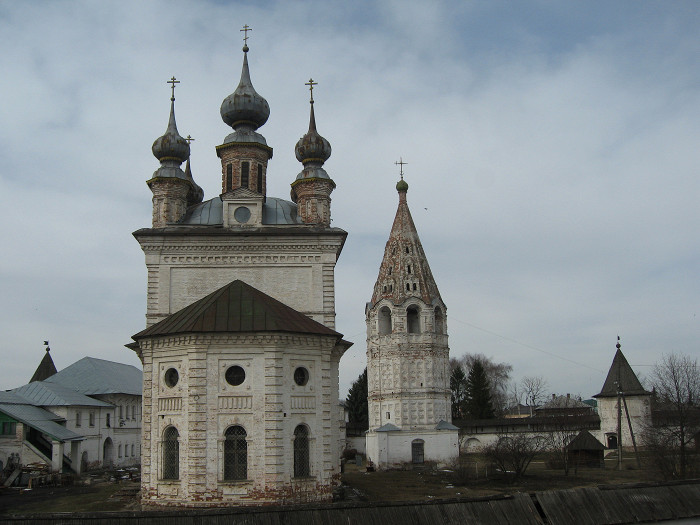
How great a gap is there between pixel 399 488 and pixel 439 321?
14835 mm

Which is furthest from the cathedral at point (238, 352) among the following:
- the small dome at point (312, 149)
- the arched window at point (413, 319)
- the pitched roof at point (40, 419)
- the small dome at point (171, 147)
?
the arched window at point (413, 319)

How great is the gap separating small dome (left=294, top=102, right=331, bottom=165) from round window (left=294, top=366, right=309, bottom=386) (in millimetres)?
7981

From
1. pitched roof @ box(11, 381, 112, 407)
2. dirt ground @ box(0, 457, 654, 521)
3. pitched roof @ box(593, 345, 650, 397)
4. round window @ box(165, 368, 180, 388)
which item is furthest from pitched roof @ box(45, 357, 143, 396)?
pitched roof @ box(593, 345, 650, 397)

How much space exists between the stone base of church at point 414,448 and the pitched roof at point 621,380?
11172 mm

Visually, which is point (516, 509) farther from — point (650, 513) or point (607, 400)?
point (607, 400)

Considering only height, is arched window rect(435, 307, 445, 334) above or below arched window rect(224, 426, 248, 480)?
above

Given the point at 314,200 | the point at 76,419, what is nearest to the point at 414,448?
the point at 76,419

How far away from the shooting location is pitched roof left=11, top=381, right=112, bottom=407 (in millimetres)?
31234

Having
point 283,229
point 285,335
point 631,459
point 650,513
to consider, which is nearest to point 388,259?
point 631,459

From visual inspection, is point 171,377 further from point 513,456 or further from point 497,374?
point 497,374

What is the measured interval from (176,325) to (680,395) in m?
17.7

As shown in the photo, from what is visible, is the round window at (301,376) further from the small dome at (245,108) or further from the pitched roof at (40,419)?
the pitched roof at (40,419)

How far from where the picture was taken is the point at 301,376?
17094mm

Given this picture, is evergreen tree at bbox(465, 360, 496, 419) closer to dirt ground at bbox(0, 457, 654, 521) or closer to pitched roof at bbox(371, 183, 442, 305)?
pitched roof at bbox(371, 183, 442, 305)
